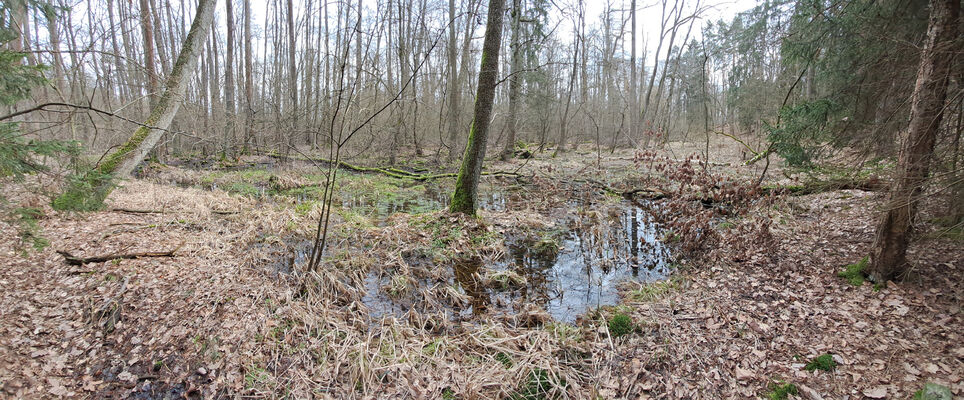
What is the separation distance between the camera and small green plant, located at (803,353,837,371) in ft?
10.1

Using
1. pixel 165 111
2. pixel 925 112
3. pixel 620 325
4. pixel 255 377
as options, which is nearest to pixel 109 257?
pixel 255 377

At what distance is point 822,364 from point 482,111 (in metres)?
5.15

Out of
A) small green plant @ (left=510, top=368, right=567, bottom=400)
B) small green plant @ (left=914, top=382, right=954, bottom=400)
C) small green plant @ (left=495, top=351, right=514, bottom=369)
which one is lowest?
small green plant @ (left=510, top=368, right=567, bottom=400)

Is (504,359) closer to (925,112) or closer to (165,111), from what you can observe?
(925,112)

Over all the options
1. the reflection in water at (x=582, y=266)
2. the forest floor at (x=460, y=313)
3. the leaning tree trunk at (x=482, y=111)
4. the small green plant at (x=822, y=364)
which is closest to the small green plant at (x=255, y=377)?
the forest floor at (x=460, y=313)

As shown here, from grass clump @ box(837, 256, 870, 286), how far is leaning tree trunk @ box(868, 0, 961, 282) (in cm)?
52

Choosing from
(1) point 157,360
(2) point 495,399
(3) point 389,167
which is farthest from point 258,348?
(3) point 389,167

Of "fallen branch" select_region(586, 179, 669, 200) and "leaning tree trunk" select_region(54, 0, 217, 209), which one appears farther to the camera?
"fallen branch" select_region(586, 179, 669, 200)

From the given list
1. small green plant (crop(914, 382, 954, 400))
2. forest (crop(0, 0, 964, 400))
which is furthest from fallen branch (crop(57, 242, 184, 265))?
small green plant (crop(914, 382, 954, 400))

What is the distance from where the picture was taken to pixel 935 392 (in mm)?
2516

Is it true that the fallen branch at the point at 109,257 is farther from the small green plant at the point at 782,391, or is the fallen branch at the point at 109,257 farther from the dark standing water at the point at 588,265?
the small green plant at the point at 782,391

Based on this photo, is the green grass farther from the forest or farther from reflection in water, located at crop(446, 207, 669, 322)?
reflection in water, located at crop(446, 207, 669, 322)

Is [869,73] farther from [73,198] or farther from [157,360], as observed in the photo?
[73,198]

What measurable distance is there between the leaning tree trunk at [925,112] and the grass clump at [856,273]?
524 millimetres
